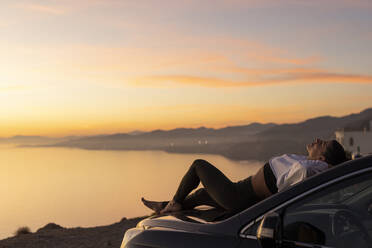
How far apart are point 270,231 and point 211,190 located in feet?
6.33

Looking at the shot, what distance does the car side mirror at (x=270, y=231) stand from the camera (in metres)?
2.30

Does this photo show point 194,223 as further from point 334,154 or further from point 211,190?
point 334,154

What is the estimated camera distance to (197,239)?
2.88 metres

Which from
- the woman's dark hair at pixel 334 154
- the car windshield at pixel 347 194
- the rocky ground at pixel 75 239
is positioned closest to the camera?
the car windshield at pixel 347 194

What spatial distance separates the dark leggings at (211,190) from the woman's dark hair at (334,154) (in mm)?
714

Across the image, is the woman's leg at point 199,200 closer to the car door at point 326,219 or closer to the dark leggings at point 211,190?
the dark leggings at point 211,190

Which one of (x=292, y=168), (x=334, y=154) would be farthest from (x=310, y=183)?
(x=334, y=154)

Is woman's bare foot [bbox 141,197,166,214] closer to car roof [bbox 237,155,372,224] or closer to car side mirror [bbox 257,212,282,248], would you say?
car roof [bbox 237,155,372,224]

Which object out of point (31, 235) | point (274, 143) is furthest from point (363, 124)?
point (274, 143)

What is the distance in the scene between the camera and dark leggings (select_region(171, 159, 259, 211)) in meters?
3.90

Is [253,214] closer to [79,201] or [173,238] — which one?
[173,238]

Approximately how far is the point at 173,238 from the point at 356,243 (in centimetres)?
116

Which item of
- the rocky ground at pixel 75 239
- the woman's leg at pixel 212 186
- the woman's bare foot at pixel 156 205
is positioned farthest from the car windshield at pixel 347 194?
the rocky ground at pixel 75 239

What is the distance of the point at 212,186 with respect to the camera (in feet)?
14.0
